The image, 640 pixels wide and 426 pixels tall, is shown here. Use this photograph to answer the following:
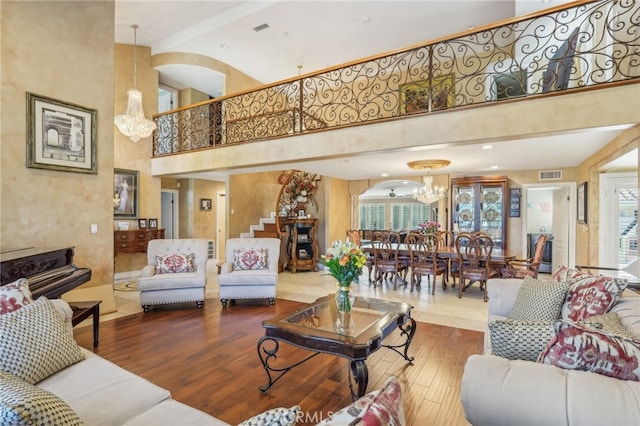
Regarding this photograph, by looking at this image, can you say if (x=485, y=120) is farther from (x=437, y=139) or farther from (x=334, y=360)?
(x=334, y=360)

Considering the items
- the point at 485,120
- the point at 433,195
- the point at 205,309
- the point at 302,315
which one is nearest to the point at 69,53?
the point at 205,309

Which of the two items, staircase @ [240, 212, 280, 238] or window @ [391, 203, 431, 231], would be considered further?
window @ [391, 203, 431, 231]

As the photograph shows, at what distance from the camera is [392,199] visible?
13672 millimetres

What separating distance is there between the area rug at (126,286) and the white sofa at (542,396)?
247 inches

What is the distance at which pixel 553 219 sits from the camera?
739 cm

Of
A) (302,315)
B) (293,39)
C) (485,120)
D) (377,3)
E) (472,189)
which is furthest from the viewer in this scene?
(472,189)

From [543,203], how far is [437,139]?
595 cm

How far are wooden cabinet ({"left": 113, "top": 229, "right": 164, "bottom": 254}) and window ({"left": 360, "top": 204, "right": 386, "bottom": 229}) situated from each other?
A: 9.44 metres

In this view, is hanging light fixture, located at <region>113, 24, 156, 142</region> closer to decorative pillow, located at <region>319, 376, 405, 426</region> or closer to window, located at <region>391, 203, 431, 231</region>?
decorative pillow, located at <region>319, 376, 405, 426</region>

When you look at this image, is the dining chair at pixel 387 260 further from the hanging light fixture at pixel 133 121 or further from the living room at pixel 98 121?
the hanging light fixture at pixel 133 121

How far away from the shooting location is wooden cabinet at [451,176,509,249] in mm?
7098

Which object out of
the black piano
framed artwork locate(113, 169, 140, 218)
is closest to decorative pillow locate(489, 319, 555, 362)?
the black piano

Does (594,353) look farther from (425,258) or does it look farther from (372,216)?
(372,216)

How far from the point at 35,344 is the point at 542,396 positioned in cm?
235
